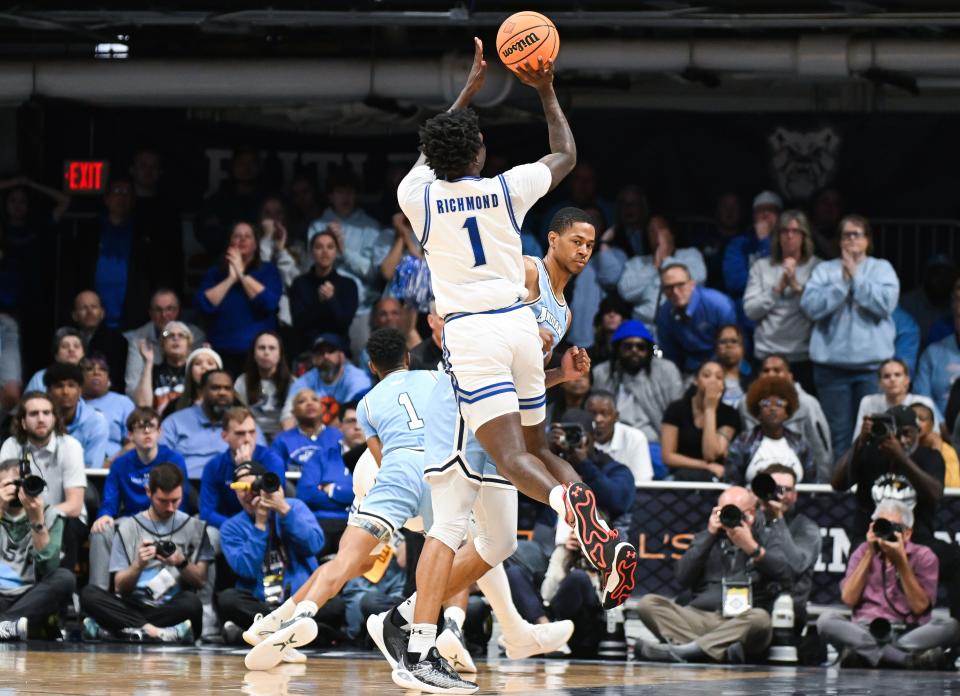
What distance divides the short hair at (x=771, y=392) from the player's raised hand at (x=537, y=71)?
16.7ft

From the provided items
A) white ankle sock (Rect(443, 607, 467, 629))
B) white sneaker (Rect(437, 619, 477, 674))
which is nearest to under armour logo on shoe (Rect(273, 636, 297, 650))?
white sneaker (Rect(437, 619, 477, 674))

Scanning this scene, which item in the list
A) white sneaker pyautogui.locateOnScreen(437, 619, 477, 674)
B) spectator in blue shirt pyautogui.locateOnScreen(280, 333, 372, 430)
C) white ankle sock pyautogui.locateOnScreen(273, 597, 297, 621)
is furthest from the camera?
spectator in blue shirt pyautogui.locateOnScreen(280, 333, 372, 430)

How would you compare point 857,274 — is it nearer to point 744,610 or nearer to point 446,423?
point 744,610

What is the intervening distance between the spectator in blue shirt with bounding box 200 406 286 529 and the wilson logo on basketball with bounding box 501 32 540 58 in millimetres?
5065

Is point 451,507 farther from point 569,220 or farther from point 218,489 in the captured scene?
point 218,489

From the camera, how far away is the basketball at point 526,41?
784 cm

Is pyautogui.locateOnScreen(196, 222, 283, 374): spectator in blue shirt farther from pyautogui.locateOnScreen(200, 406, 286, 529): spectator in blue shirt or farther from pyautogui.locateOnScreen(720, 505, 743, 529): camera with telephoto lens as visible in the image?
pyautogui.locateOnScreen(720, 505, 743, 529): camera with telephoto lens

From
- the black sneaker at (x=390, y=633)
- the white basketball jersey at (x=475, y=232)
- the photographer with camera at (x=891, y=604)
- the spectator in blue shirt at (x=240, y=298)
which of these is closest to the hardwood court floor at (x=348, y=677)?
the black sneaker at (x=390, y=633)

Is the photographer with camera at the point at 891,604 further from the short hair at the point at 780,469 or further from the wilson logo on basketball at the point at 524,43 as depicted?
the wilson logo on basketball at the point at 524,43

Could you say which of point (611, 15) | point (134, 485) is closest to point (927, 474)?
point (611, 15)

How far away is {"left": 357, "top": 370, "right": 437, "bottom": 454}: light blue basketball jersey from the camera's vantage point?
9523mm

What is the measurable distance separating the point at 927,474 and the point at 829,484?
1.24m

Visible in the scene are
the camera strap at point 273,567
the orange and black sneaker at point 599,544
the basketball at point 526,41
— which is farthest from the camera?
the camera strap at point 273,567

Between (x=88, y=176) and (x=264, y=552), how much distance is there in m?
5.60
